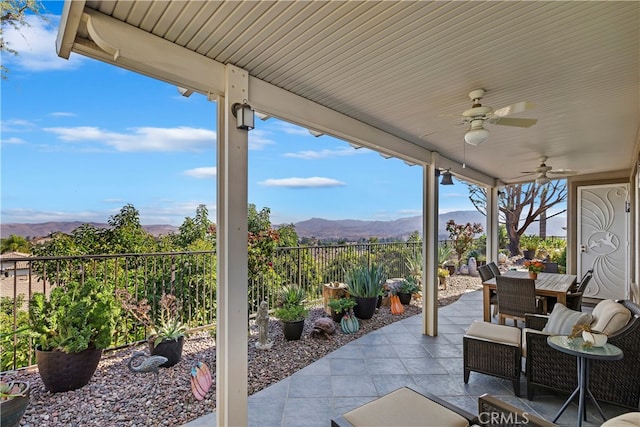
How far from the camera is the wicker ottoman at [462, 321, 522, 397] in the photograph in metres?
2.89

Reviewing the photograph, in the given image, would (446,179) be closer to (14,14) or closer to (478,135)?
(478,135)

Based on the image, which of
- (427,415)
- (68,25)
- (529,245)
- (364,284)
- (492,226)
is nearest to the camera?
(68,25)

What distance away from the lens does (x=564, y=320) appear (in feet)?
9.36

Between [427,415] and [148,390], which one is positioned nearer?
[427,415]

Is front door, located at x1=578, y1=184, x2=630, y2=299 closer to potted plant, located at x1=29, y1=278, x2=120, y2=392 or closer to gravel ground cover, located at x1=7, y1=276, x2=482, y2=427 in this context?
gravel ground cover, located at x1=7, y1=276, x2=482, y2=427

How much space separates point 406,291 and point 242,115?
4991 millimetres

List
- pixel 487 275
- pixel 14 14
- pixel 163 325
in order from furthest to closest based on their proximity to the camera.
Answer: pixel 487 275
pixel 163 325
pixel 14 14

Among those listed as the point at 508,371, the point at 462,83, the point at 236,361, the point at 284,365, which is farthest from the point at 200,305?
the point at 462,83

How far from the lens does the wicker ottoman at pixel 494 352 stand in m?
2.89

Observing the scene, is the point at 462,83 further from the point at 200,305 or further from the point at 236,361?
the point at 200,305

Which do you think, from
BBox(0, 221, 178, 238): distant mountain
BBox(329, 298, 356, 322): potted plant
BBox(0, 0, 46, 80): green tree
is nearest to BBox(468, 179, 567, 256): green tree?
BBox(329, 298, 356, 322): potted plant

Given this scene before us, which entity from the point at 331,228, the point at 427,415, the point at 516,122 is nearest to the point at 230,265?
the point at 427,415

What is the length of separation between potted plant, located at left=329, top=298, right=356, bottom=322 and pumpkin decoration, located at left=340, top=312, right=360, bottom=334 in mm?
176

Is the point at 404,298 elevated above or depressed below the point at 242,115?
below
